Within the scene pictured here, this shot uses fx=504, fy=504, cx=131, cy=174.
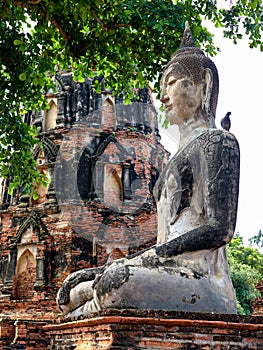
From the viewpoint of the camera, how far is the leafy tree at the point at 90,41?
260 inches

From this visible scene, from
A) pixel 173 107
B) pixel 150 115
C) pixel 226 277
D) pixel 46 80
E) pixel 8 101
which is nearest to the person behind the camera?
pixel 226 277

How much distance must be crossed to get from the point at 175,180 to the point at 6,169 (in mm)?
4588

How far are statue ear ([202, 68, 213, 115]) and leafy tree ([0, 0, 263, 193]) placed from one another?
9.01ft

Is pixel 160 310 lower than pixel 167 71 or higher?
lower

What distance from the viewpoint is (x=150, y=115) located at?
15805 mm

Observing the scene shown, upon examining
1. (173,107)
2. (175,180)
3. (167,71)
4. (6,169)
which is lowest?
(175,180)

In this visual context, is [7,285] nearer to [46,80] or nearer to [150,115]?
[150,115]

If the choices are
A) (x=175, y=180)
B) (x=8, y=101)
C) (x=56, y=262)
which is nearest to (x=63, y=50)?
(x=8, y=101)

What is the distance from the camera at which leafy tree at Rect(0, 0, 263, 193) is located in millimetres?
6609

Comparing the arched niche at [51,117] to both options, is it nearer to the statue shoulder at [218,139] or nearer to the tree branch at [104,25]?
the tree branch at [104,25]

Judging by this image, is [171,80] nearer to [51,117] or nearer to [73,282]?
[73,282]

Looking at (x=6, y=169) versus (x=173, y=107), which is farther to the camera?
(x=6, y=169)

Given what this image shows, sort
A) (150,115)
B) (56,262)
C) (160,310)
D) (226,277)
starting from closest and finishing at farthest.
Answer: (160,310) → (226,277) → (56,262) → (150,115)

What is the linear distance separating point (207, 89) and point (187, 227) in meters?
1.13
